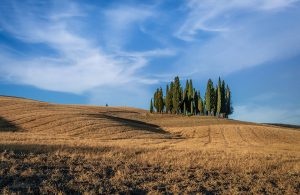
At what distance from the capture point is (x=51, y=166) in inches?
528

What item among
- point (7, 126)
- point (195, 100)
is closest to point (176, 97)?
point (195, 100)

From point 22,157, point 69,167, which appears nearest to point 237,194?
point 69,167

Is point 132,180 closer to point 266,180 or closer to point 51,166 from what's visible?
point 51,166

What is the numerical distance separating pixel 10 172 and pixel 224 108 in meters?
94.3

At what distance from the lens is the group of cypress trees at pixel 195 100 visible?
3957 inches

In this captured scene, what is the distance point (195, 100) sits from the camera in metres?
104

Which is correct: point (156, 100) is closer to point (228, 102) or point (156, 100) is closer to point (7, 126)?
point (228, 102)

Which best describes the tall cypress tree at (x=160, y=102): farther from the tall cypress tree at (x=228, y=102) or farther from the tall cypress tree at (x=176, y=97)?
the tall cypress tree at (x=228, y=102)

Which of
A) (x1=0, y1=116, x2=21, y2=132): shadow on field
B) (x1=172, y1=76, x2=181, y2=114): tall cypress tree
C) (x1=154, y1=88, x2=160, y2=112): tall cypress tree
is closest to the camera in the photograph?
(x1=0, y1=116, x2=21, y2=132): shadow on field

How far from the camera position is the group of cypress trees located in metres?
100

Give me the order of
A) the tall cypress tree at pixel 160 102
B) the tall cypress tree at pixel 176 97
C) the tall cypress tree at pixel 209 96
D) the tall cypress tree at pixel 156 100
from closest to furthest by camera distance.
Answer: the tall cypress tree at pixel 209 96 < the tall cypress tree at pixel 176 97 < the tall cypress tree at pixel 160 102 < the tall cypress tree at pixel 156 100

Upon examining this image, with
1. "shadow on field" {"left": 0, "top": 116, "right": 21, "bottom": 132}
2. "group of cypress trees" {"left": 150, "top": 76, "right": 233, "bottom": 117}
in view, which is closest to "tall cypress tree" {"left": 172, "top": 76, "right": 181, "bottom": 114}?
"group of cypress trees" {"left": 150, "top": 76, "right": 233, "bottom": 117}

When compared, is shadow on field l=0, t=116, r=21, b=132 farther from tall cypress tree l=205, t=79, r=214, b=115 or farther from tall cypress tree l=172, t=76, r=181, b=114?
tall cypress tree l=205, t=79, r=214, b=115

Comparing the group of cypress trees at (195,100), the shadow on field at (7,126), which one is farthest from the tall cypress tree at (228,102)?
the shadow on field at (7,126)
